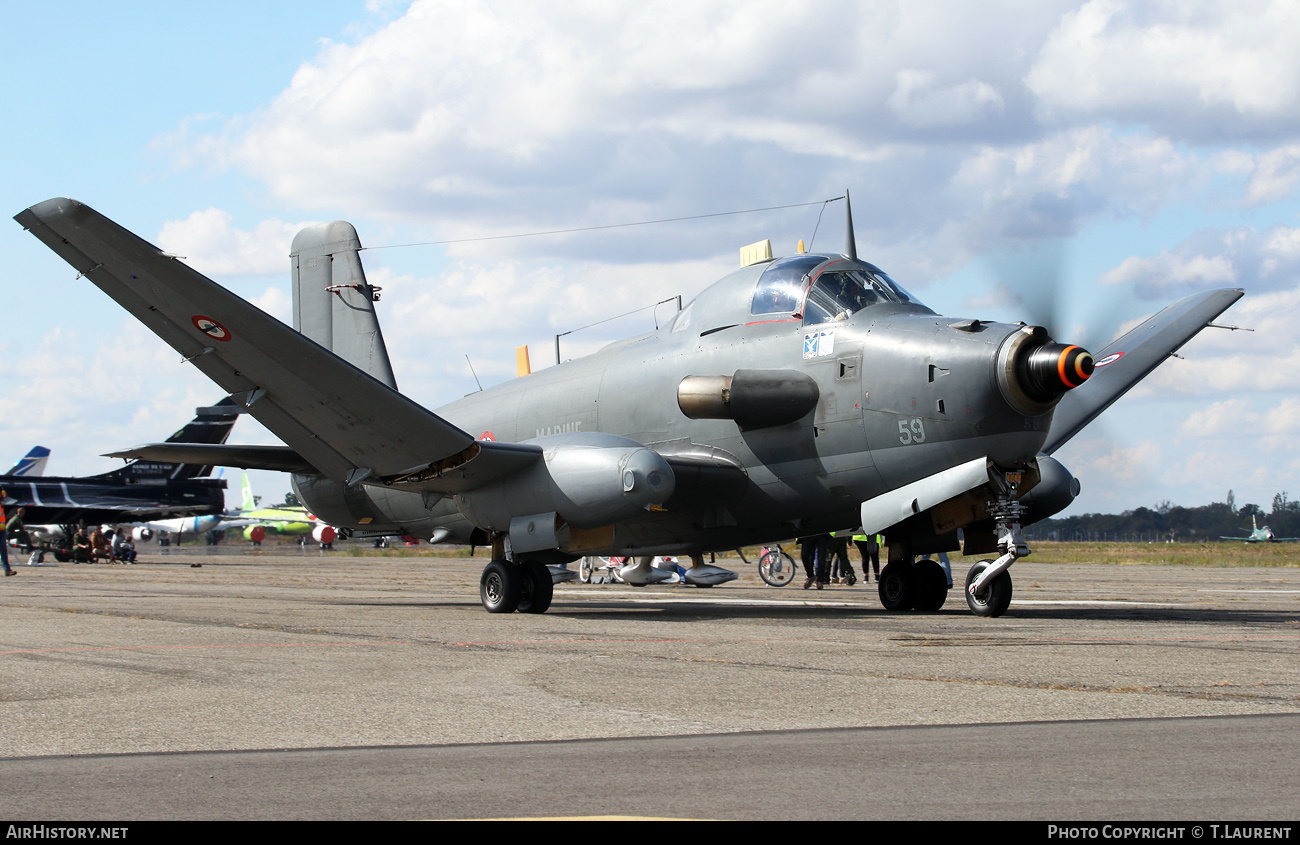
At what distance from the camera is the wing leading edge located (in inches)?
506

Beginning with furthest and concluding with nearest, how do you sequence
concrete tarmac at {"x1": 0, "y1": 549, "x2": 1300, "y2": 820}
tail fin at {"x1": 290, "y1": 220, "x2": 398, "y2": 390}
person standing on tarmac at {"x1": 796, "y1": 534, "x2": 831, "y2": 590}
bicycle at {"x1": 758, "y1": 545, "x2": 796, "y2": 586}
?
bicycle at {"x1": 758, "y1": 545, "x2": 796, "y2": 586} → person standing on tarmac at {"x1": 796, "y1": 534, "x2": 831, "y2": 590} → tail fin at {"x1": 290, "y1": 220, "x2": 398, "y2": 390} → concrete tarmac at {"x1": 0, "y1": 549, "x2": 1300, "y2": 820}

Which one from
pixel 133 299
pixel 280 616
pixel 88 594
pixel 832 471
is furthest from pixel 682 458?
pixel 88 594

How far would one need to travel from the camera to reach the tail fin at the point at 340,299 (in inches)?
807

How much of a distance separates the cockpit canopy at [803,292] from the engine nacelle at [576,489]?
2376 millimetres

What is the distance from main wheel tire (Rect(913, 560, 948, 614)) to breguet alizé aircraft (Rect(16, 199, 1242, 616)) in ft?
0.09

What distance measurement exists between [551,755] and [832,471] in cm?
954

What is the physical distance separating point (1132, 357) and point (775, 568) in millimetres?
10883

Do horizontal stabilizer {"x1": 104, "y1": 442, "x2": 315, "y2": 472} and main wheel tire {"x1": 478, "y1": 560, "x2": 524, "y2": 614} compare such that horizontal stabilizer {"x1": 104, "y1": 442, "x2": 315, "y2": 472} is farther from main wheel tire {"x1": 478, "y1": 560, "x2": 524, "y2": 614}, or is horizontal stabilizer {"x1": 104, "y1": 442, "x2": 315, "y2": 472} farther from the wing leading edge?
main wheel tire {"x1": 478, "y1": 560, "x2": 524, "y2": 614}

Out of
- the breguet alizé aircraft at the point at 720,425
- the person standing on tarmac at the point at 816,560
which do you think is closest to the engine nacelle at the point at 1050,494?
the breguet alizé aircraft at the point at 720,425

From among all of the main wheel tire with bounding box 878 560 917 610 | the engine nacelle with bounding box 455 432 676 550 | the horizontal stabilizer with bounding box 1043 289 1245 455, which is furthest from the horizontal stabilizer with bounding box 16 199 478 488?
the horizontal stabilizer with bounding box 1043 289 1245 455

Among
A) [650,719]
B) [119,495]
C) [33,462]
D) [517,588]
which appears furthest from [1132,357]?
[33,462]

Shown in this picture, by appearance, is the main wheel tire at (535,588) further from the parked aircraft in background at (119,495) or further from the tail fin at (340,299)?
the parked aircraft in background at (119,495)

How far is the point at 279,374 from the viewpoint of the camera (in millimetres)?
14297

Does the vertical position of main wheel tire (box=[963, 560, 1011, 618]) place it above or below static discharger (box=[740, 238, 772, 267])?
below
